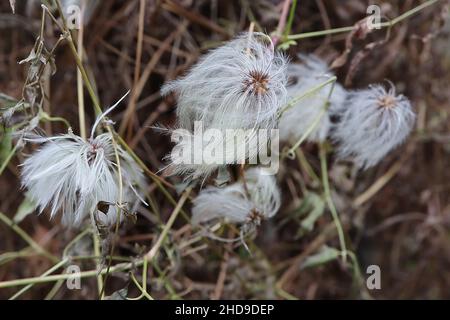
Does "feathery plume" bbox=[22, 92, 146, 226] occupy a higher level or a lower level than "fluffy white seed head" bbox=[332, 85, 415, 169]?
lower

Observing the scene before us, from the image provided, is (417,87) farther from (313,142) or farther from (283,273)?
(283,273)

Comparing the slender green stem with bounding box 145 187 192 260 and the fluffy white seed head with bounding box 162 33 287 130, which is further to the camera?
the slender green stem with bounding box 145 187 192 260

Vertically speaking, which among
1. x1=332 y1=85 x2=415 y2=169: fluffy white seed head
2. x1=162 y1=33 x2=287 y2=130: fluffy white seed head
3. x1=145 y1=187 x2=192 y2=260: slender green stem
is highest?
x1=332 y1=85 x2=415 y2=169: fluffy white seed head

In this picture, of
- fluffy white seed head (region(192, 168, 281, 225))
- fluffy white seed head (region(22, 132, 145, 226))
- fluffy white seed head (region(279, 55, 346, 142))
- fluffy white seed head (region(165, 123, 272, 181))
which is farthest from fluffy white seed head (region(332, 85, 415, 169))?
fluffy white seed head (region(22, 132, 145, 226))

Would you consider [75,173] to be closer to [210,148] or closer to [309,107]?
[210,148]

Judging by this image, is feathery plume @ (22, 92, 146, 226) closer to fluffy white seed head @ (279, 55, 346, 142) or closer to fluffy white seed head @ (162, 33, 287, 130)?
fluffy white seed head @ (162, 33, 287, 130)

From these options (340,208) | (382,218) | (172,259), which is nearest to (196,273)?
(172,259)
